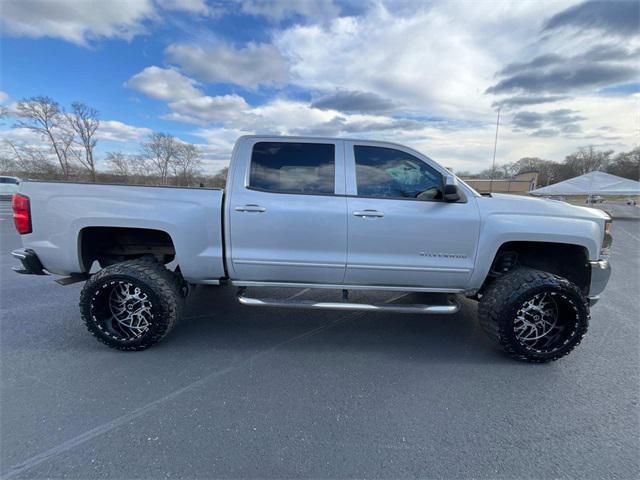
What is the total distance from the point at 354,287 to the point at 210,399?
5.43ft

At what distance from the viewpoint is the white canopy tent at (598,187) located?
2035cm

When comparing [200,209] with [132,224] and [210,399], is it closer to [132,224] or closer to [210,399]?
[132,224]

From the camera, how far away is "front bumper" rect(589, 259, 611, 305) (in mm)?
3041

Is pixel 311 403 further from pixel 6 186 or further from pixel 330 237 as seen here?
pixel 6 186

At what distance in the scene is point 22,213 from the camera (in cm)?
302

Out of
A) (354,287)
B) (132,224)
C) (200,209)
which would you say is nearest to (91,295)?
(132,224)

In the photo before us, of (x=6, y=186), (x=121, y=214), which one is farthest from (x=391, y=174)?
(x=6, y=186)

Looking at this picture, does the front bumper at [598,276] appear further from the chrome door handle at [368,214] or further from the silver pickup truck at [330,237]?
the chrome door handle at [368,214]

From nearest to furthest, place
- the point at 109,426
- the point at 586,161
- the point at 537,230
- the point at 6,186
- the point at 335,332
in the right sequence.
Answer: the point at 109,426 < the point at 537,230 < the point at 335,332 < the point at 6,186 < the point at 586,161

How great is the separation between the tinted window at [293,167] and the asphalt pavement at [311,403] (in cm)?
165

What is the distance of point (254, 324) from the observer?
12.1ft

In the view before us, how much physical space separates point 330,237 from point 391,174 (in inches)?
36.4

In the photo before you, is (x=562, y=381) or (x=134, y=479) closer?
(x=134, y=479)

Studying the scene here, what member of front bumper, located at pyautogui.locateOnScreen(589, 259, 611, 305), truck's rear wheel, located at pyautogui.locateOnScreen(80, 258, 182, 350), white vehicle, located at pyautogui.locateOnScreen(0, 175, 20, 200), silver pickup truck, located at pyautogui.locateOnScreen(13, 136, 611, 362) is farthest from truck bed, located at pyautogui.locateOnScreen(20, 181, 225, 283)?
white vehicle, located at pyautogui.locateOnScreen(0, 175, 20, 200)
